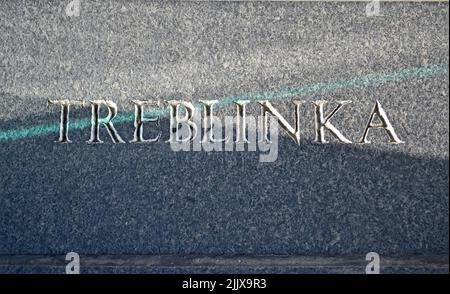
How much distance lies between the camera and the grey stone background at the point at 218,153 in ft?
3.37

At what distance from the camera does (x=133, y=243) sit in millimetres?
1044

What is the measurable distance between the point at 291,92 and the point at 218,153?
0.17 m

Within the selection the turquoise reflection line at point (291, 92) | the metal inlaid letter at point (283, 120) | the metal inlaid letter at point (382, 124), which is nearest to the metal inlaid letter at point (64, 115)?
the turquoise reflection line at point (291, 92)

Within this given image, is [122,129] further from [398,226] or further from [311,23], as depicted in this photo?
[398,226]

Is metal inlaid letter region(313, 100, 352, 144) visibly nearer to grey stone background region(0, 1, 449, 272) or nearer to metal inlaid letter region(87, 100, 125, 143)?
grey stone background region(0, 1, 449, 272)

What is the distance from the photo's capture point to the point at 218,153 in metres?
1.04

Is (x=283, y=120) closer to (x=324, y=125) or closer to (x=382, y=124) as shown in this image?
(x=324, y=125)

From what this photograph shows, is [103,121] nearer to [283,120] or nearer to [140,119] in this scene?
[140,119]

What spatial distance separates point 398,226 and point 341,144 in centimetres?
18

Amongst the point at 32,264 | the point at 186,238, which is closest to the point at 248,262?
the point at 186,238

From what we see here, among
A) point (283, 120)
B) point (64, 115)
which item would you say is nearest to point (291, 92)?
point (283, 120)

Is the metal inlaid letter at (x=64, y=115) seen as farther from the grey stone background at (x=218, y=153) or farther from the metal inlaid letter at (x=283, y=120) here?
the metal inlaid letter at (x=283, y=120)

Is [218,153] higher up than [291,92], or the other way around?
[291,92]
